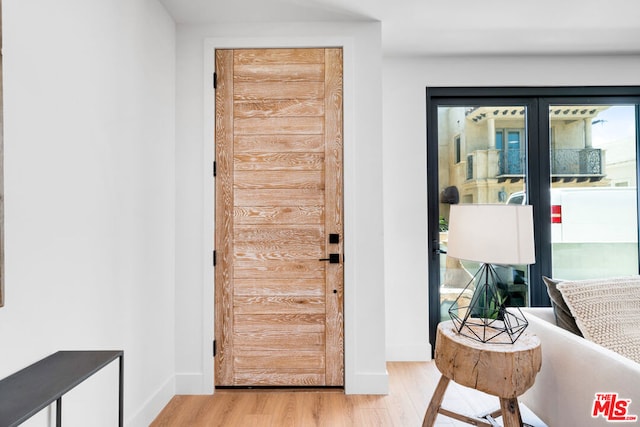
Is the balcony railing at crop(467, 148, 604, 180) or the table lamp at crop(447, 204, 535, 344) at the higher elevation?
the balcony railing at crop(467, 148, 604, 180)

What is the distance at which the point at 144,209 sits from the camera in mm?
2125

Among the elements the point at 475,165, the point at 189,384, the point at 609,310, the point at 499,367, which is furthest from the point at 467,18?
the point at 189,384

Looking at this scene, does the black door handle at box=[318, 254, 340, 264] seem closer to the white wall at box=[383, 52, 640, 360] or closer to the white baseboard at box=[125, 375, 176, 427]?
the white wall at box=[383, 52, 640, 360]

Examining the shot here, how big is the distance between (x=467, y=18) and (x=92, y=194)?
2595 millimetres

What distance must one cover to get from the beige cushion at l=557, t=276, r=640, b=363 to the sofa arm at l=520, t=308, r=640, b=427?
126 millimetres

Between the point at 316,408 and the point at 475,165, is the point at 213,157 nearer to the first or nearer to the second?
the point at 316,408

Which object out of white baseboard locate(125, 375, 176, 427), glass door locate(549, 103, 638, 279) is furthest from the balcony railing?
white baseboard locate(125, 375, 176, 427)

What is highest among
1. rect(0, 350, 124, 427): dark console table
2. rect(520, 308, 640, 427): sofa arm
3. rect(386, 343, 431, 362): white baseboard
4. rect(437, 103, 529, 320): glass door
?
rect(437, 103, 529, 320): glass door

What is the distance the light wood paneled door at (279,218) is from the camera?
100.0 inches

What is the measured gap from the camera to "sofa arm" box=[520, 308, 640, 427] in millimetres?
1416

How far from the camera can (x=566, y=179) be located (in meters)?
3.22

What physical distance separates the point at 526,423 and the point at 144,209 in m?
2.56

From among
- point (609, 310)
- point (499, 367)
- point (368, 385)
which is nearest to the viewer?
point (499, 367)

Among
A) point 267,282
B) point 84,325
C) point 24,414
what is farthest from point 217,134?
point 24,414
